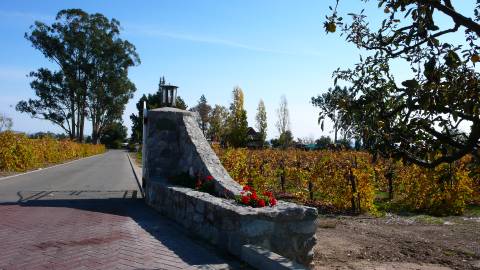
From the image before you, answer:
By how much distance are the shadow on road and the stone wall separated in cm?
21

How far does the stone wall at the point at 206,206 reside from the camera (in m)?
5.82

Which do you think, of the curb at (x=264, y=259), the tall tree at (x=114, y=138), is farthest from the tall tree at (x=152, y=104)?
the tall tree at (x=114, y=138)

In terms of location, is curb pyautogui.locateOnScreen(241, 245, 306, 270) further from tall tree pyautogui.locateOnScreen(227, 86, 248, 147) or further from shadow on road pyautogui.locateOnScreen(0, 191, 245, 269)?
tall tree pyautogui.locateOnScreen(227, 86, 248, 147)

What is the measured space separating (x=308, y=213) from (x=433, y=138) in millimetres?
2414

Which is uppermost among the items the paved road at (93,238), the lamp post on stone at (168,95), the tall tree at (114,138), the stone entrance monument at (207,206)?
the tall tree at (114,138)

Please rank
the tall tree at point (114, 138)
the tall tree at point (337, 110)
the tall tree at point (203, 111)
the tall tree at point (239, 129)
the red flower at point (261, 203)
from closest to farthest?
the tall tree at point (337, 110)
the red flower at point (261, 203)
the tall tree at point (239, 129)
the tall tree at point (203, 111)
the tall tree at point (114, 138)

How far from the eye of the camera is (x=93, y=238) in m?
6.61

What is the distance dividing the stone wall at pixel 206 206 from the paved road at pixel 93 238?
276mm

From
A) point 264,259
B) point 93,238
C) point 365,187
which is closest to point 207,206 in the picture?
point 93,238

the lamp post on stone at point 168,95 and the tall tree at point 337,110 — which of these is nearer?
the tall tree at point 337,110

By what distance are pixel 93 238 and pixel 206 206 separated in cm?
160

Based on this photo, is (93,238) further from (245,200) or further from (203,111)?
(203,111)

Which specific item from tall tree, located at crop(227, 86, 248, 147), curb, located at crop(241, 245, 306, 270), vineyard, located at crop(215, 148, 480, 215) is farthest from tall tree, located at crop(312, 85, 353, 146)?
tall tree, located at crop(227, 86, 248, 147)

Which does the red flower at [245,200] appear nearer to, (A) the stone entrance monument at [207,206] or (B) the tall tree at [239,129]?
(A) the stone entrance monument at [207,206]
